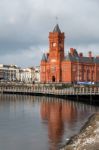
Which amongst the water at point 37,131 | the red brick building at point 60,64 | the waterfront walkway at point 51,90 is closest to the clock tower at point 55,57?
the red brick building at point 60,64

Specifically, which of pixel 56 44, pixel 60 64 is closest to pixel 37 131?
pixel 60 64

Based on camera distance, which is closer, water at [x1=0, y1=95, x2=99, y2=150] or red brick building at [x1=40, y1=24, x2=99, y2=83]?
water at [x1=0, y1=95, x2=99, y2=150]

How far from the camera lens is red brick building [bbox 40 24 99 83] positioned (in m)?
152

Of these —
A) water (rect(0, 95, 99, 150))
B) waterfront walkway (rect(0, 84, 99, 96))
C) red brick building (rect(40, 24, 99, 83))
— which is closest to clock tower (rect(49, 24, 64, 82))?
red brick building (rect(40, 24, 99, 83))

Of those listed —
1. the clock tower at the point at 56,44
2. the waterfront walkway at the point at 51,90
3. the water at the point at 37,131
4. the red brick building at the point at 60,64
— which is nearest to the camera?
the water at the point at 37,131

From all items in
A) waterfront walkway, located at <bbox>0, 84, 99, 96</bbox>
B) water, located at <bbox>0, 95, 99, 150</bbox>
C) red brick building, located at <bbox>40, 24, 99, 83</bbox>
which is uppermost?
red brick building, located at <bbox>40, 24, 99, 83</bbox>

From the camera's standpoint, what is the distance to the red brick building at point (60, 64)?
151750 millimetres

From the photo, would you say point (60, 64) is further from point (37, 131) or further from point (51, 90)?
point (37, 131)

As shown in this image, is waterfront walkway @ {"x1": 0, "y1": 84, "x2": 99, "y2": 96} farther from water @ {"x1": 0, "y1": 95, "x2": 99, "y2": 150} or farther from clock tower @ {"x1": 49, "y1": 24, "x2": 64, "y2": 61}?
water @ {"x1": 0, "y1": 95, "x2": 99, "y2": 150}

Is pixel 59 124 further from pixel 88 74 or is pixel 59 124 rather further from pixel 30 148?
pixel 88 74

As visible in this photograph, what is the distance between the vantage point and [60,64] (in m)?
152

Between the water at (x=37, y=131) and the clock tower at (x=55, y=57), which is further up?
the clock tower at (x=55, y=57)

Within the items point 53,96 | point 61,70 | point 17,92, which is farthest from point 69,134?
point 61,70

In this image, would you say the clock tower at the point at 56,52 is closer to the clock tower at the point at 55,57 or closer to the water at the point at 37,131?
the clock tower at the point at 55,57
